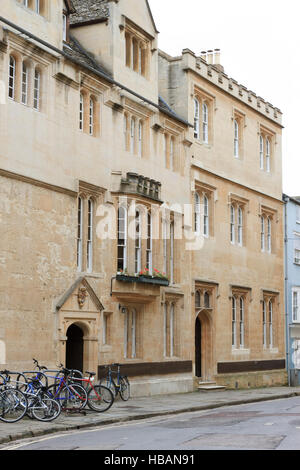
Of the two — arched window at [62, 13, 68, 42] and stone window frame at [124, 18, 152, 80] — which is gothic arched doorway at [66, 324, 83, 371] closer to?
arched window at [62, 13, 68, 42]

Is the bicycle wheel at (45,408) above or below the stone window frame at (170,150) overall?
below

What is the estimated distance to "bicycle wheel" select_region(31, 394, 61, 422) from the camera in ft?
55.5

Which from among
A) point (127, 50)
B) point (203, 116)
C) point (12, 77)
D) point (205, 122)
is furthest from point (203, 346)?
point (12, 77)

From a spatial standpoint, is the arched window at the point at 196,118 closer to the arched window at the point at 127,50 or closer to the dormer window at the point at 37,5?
the arched window at the point at 127,50

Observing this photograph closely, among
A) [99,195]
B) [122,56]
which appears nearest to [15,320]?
[99,195]

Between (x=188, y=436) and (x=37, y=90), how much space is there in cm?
1188

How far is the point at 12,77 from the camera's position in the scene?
831 inches

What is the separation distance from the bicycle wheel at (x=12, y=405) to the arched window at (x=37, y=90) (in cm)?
880

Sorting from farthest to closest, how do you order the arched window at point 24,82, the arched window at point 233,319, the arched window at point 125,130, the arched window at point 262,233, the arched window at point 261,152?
the arched window at point 261,152, the arched window at point 262,233, the arched window at point 233,319, the arched window at point 125,130, the arched window at point 24,82

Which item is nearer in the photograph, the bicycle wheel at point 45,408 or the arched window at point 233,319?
the bicycle wheel at point 45,408

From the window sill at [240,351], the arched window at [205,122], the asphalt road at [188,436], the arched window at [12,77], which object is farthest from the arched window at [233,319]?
the arched window at [12,77]

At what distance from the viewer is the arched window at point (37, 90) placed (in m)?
22.0

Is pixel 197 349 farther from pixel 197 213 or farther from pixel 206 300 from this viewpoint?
pixel 197 213

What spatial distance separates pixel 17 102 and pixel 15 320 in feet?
19.7
